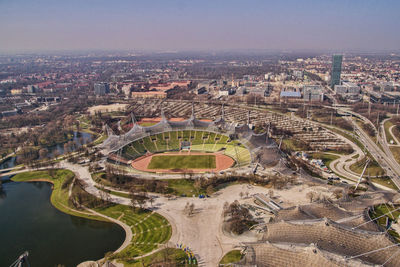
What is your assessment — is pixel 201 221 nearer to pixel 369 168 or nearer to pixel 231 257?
pixel 231 257

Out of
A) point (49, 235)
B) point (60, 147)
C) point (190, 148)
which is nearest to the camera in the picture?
point (49, 235)

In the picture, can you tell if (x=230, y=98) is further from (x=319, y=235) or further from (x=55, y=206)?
(x=319, y=235)

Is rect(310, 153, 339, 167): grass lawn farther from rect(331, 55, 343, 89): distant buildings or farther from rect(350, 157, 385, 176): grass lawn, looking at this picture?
rect(331, 55, 343, 89): distant buildings

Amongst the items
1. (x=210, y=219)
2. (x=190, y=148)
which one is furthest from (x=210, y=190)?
(x=190, y=148)

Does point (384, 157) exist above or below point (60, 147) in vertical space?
above

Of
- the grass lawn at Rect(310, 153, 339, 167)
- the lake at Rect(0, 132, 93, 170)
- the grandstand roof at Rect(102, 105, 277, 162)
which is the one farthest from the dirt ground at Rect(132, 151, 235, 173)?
the lake at Rect(0, 132, 93, 170)

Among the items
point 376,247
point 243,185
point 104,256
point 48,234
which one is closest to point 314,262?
point 376,247

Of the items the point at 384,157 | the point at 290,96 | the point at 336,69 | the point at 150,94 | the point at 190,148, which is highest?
the point at 336,69

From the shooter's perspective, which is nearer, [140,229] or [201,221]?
[140,229]
